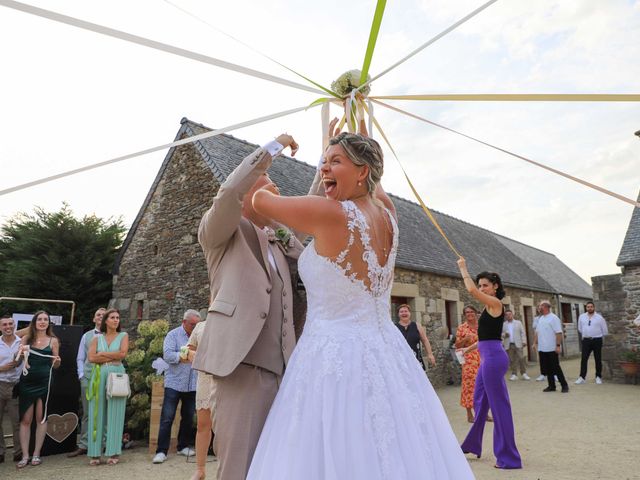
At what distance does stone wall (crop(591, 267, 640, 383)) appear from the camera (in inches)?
483

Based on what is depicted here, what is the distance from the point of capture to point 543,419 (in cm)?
776

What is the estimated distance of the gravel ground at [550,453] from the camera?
4.91m

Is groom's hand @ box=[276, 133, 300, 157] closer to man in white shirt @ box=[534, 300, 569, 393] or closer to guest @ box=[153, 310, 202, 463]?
guest @ box=[153, 310, 202, 463]

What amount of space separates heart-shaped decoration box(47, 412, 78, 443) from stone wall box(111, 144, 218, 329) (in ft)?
9.41

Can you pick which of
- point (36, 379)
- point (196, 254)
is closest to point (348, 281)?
point (36, 379)

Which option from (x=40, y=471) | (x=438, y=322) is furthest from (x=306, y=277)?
(x=438, y=322)

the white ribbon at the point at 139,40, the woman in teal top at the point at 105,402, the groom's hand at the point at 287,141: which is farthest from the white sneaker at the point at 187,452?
the white ribbon at the point at 139,40

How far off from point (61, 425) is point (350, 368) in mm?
6095

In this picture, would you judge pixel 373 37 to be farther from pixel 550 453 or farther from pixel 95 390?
pixel 95 390

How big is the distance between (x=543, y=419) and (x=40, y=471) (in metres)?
7.26

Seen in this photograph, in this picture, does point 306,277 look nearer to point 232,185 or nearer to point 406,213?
point 232,185

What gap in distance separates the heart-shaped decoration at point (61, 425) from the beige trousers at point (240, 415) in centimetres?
551

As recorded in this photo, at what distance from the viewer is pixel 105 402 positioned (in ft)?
20.2

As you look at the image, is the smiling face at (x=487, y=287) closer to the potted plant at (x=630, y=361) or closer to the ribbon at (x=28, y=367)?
the ribbon at (x=28, y=367)
